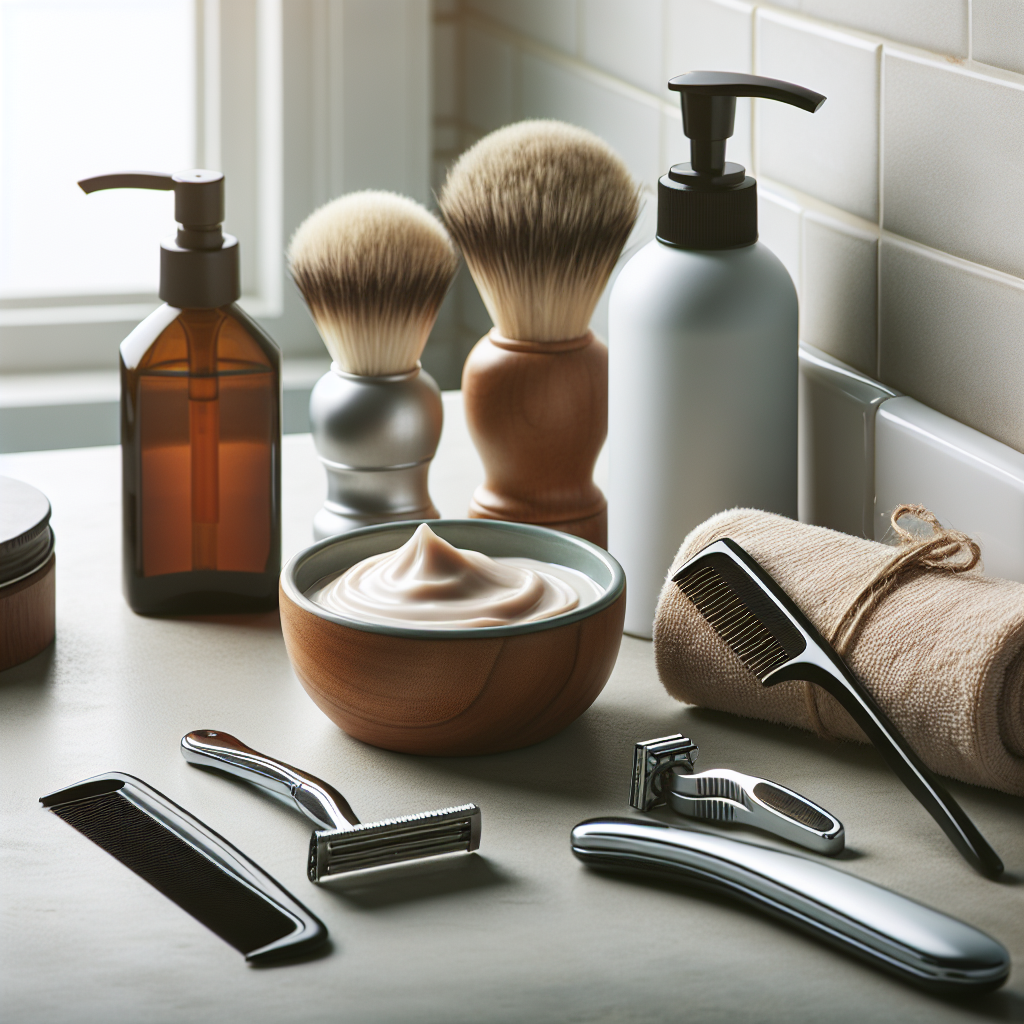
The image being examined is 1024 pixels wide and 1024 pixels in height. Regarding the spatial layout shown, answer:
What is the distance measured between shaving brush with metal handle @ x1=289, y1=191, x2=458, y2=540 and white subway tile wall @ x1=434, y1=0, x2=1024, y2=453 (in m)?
0.21

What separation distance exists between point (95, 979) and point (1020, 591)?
37 cm

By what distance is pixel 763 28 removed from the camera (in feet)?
2.72

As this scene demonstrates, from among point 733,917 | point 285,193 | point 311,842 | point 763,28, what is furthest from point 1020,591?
point 285,193

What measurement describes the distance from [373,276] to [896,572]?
0.32 meters

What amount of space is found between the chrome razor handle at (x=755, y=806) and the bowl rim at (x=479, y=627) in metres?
0.08

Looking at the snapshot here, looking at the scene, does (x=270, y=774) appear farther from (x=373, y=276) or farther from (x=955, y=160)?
(x=955, y=160)

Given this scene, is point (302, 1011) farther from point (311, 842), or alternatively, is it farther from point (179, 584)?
point (179, 584)

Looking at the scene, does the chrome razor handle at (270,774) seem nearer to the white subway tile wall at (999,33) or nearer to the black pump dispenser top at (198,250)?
the black pump dispenser top at (198,250)

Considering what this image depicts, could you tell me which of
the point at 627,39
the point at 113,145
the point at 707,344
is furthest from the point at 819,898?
the point at 113,145

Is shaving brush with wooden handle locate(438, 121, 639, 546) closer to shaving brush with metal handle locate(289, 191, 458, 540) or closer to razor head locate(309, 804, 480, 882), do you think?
shaving brush with metal handle locate(289, 191, 458, 540)

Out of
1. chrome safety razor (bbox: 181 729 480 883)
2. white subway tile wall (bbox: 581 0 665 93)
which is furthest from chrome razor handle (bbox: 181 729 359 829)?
white subway tile wall (bbox: 581 0 665 93)

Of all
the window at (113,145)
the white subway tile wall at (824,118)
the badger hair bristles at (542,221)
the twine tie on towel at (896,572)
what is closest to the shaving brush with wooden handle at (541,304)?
the badger hair bristles at (542,221)

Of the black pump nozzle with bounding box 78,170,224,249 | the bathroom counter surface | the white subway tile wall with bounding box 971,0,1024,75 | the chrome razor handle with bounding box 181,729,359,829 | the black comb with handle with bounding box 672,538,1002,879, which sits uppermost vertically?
the white subway tile wall with bounding box 971,0,1024,75

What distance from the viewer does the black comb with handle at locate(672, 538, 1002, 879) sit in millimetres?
525
